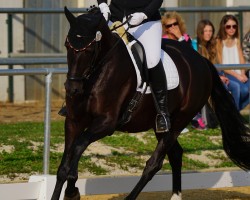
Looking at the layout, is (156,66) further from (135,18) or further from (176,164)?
(176,164)

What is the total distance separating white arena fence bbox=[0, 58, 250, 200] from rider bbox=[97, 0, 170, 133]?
1.14 metres

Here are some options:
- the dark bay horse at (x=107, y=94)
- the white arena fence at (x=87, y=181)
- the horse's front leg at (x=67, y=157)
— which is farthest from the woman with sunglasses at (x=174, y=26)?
the horse's front leg at (x=67, y=157)

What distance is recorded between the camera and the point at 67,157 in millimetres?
7902

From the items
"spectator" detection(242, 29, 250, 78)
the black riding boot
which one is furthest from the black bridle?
"spectator" detection(242, 29, 250, 78)

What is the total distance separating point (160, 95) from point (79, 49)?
3.99 feet

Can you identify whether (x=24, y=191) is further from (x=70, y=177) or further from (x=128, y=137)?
(x=128, y=137)

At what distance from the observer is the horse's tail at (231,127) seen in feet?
31.7

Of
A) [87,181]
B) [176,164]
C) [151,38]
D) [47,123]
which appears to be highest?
[151,38]

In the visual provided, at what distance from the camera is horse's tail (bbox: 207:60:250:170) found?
380 inches

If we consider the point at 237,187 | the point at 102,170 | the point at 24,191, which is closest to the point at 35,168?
the point at 102,170

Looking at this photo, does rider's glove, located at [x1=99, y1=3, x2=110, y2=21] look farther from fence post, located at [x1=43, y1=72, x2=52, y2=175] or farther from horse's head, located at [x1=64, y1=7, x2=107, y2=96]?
fence post, located at [x1=43, y1=72, x2=52, y2=175]

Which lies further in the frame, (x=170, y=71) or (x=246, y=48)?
(x=246, y=48)

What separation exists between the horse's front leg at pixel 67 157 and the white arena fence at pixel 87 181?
1109 mm

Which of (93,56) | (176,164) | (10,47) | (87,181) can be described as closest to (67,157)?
(93,56)
